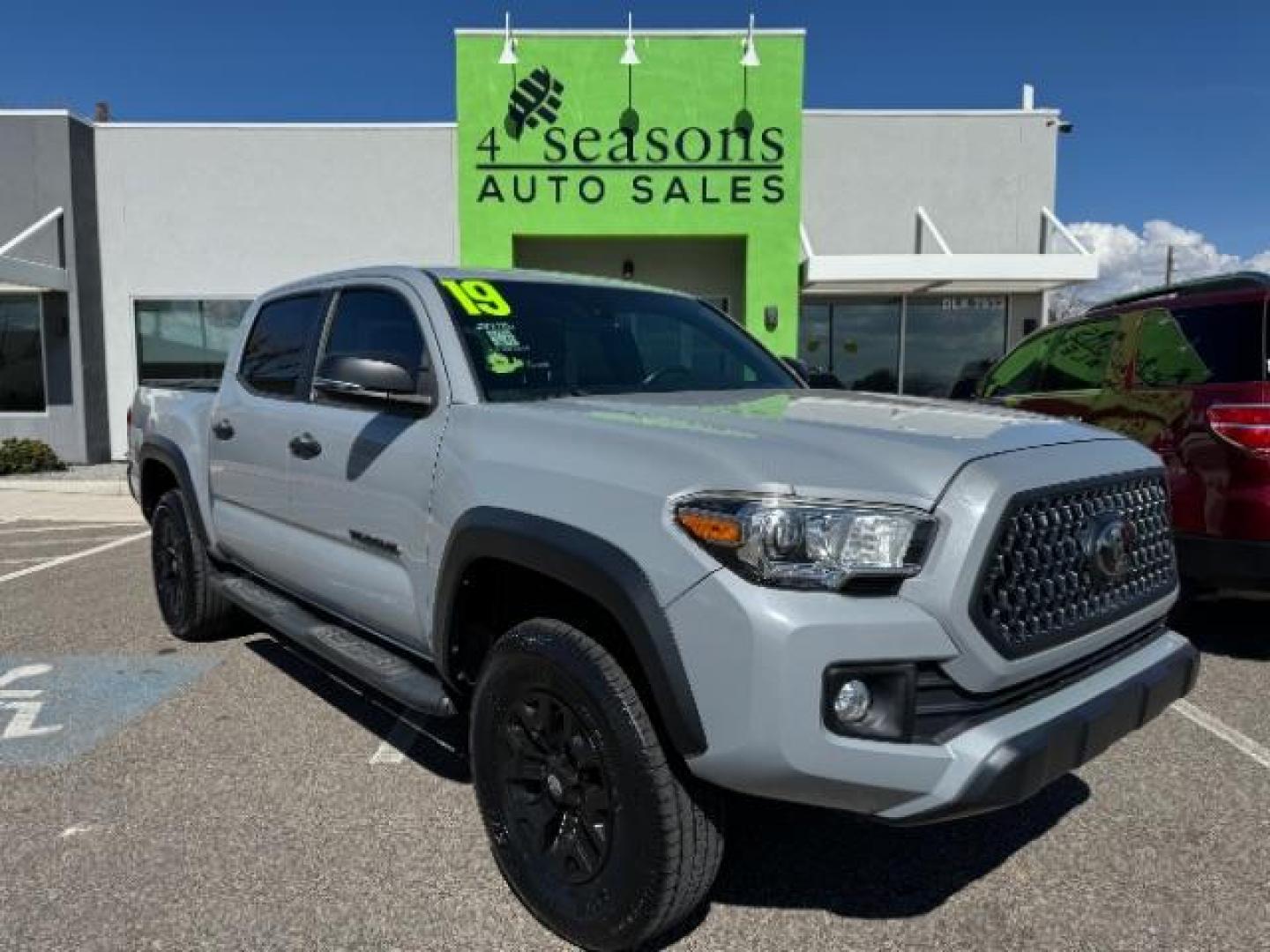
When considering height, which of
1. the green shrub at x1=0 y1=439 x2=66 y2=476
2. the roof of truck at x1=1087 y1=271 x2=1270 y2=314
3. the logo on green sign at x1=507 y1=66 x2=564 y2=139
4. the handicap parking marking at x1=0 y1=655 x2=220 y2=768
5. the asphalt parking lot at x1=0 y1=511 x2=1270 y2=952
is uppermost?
the logo on green sign at x1=507 y1=66 x2=564 y2=139

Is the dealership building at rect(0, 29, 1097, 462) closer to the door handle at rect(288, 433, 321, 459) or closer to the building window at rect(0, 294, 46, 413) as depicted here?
the building window at rect(0, 294, 46, 413)

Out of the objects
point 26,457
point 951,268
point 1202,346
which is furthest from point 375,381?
point 26,457

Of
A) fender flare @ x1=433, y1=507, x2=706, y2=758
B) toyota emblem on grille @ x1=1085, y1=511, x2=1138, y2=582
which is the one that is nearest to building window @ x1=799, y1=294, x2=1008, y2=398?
toyota emblem on grille @ x1=1085, y1=511, x2=1138, y2=582

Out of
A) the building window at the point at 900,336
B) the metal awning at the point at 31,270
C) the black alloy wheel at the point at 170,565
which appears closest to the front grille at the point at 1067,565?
the black alloy wheel at the point at 170,565

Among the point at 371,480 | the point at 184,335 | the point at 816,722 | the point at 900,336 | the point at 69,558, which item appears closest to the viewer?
the point at 816,722

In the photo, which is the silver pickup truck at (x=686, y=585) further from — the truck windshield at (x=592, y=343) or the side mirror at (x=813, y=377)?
the side mirror at (x=813, y=377)

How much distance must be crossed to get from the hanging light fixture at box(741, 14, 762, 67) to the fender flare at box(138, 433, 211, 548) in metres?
10.7

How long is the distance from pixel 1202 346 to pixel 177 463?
212 inches

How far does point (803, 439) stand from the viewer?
94.0 inches

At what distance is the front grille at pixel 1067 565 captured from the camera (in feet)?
7.31

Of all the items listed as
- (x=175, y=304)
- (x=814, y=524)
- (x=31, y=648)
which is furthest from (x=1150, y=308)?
(x=175, y=304)

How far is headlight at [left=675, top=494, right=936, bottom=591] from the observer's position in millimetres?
2107

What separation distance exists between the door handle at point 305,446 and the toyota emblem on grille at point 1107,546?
268cm

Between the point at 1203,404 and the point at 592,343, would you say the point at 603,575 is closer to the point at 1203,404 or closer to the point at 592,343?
the point at 592,343
